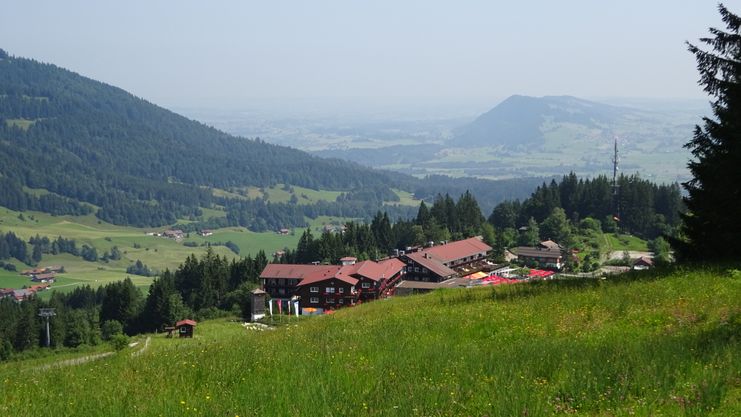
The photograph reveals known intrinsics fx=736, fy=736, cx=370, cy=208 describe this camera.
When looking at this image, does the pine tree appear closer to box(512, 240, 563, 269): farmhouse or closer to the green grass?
box(512, 240, 563, 269): farmhouse

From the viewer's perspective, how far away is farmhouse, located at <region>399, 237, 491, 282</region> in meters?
85.4

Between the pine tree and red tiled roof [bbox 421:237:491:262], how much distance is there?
65.6 meters

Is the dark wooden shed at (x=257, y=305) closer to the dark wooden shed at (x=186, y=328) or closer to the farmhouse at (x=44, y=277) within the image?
the dark wooden shed at (x=186, y=328)

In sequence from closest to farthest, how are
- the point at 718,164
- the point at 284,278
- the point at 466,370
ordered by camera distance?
1. the point at 466,370
2. the point at 718,164
3. the point at 284,278

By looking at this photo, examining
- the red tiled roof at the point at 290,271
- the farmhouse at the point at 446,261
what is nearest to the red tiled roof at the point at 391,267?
the farmhouse at the point at 446,261

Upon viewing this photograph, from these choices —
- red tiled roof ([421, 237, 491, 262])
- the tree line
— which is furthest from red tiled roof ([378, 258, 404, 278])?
the tree line

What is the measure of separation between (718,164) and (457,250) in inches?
2877

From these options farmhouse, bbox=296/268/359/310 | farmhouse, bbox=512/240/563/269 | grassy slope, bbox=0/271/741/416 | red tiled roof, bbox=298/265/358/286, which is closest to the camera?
grassy slope, bbox=0/271/741/416

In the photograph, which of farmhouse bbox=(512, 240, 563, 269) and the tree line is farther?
farmhouse bbox=(512, 240, 563, 269)

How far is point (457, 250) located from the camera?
305 feet

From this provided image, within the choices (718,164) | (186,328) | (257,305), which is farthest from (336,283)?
(718,164)

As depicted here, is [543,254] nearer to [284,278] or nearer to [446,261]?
[446,261]

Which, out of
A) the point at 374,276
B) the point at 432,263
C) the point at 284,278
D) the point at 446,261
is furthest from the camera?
the point at 446,261

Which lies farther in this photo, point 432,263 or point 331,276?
point 432,263
